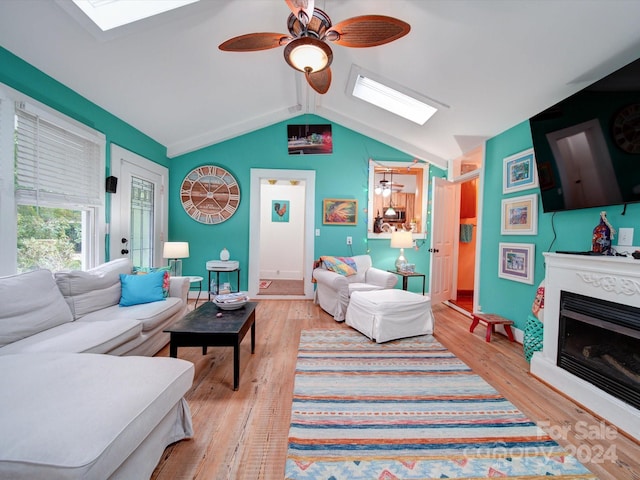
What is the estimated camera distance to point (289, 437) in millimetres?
1473

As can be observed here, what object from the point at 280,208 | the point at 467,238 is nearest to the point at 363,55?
the point at 467,238

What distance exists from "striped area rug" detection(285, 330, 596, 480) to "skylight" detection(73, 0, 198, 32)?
3042mm

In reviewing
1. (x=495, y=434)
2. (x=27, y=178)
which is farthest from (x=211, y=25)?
(x=495, y=434)

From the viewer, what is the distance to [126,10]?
1999mm

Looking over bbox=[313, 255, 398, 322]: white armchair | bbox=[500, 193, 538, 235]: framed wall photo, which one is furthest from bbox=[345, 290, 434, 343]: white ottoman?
bbox=[500, 193, 538, 235]: framed wall photo

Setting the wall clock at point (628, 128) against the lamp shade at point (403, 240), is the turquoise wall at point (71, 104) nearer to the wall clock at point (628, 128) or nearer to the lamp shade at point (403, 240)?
the lamp shade at point (403, 240)

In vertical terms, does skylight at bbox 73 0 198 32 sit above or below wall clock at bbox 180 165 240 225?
above

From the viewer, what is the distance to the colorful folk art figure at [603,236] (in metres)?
1.91

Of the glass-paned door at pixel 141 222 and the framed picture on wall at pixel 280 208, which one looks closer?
the glass-paned door at pixel 141 222

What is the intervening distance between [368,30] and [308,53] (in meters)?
0.41

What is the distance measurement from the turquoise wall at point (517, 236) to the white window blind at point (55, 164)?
14.8 feet

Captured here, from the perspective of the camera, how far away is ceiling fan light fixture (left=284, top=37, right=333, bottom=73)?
163cm

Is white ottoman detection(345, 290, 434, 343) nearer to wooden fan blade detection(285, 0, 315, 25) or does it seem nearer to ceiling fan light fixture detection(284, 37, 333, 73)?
ceiling fan light fixture detection(284, 37, 333, 73)

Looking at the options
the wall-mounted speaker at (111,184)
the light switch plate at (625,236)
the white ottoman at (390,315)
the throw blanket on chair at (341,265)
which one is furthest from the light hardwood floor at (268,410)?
the wall-mounted speaker at (111,184)
